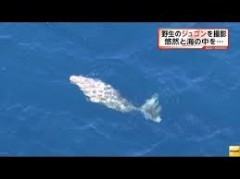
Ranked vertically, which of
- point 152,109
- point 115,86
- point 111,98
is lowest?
point 152,109

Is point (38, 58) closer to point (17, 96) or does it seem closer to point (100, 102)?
point (17, 96)

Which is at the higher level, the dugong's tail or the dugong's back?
the dugong's back

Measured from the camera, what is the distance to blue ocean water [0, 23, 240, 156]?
670 centimetres

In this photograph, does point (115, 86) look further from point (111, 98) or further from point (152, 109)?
point (152, 109)

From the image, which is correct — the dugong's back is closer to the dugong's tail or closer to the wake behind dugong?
the wake behind dugong

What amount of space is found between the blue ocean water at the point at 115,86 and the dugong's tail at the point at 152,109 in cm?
6

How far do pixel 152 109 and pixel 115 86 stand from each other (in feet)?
1.84

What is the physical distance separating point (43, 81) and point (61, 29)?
0.71 m

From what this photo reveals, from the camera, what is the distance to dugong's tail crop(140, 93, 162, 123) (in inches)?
Answer: 263

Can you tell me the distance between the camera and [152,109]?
21.9 feet

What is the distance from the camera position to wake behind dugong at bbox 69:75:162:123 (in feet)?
22.0

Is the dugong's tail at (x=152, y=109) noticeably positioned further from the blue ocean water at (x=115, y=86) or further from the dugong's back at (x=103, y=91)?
the dugong's back at (x=103, y=91)

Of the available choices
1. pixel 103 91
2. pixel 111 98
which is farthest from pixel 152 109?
pixel 103 91

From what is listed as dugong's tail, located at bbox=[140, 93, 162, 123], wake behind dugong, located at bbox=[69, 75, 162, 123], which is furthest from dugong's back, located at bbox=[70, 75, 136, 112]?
dugong's tail, located at bbox=[140, 93, 162, 123]
